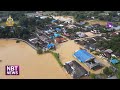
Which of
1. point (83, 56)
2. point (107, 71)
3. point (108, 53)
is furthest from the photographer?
point (108, 53)

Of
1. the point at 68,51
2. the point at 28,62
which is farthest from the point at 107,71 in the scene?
the point at 28,62

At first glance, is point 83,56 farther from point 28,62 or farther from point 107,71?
point 28,62

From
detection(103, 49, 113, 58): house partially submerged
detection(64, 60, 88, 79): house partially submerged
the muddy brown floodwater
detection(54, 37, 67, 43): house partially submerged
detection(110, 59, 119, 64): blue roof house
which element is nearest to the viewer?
detection(64, 60, 88, 79): house partially submerged

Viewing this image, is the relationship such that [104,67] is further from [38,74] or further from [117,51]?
[38,74]

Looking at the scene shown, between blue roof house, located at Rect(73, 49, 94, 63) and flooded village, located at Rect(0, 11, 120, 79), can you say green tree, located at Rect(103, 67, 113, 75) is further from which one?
blue roof house, located at Rect(73, 49, 94, 63)

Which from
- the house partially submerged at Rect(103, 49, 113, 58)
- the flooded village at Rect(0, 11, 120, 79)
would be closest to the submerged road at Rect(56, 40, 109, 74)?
the flooded village at Rect(0, 11, 120, 79)
